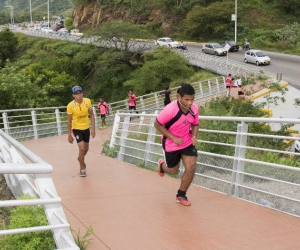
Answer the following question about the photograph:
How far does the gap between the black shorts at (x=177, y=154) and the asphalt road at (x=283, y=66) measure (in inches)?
921

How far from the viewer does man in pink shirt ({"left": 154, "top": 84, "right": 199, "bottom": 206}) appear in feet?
17.4

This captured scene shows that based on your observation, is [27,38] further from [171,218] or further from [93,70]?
[171,218]

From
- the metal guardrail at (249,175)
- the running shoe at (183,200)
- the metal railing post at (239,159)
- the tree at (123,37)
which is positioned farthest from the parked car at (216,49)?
the running shoe at (183,200)

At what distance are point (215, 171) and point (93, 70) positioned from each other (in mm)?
42382

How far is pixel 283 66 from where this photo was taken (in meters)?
35.4

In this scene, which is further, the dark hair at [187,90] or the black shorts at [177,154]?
the black shorts at [177,154]

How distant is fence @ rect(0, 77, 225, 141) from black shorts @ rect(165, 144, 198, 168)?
9.75 metres

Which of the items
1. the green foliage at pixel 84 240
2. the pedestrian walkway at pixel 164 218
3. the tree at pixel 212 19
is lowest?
the pedestrian walkway at pixel 164 218

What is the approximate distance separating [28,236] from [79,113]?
4279 millimetres

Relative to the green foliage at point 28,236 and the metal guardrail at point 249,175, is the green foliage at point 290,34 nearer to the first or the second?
the metal guardrail at point 249,175

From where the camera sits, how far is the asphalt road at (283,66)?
99.6 feet

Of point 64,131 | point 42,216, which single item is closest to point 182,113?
point 42,216

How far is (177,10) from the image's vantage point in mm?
58562

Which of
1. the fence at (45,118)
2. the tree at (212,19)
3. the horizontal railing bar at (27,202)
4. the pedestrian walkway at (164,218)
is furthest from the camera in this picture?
the tree at (212,19)
